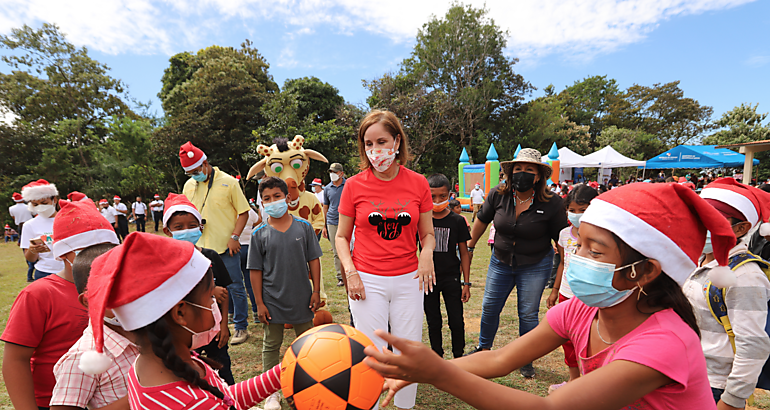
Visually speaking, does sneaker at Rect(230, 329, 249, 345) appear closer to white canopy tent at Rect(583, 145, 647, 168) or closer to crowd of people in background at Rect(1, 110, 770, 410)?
crowd of people in background at Rect(1, 110, 770, 410)

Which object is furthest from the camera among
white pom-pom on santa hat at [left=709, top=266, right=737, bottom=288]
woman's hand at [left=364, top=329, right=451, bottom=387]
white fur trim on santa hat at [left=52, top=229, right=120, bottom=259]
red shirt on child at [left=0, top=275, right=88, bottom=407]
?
white fur trim on santa hat at [left=52, top=229, right=120, bottom=259]

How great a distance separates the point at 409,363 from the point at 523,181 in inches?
123

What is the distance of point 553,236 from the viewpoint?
12.9ft

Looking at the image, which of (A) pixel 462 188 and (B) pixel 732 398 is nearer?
(B) pixel 732 398

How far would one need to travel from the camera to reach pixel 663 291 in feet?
5.02

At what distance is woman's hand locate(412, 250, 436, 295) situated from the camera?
9.93 ft

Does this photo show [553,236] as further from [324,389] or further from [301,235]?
[324,389]

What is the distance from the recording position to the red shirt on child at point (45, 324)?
1.98 metres

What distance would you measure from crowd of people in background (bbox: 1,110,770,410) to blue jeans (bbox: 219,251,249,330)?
142 cm

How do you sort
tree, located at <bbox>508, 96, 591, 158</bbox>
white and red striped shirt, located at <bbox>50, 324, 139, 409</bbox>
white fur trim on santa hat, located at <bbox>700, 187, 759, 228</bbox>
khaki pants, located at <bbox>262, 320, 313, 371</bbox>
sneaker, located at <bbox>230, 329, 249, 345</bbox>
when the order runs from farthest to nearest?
tree, located at <bbox>508, 96, 591, 158</bbox> < sneaker, located at <bbox>230, 329, 249, 345</bbox> < khaki pants, located at <bbox>262, 320, 313, 371</bbox> < white fur trim on santa hat, located at <bbox>700, 187, 759, 228</bbox> < white and red striped shirt, located at <bbox>50, 324, 139, 409</bbox>

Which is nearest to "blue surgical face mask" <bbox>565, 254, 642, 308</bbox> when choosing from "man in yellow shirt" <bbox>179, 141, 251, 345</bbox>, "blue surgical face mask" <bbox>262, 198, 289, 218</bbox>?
"blue surgical face mask" <bbox>262, 198, 289, 218</bbox>

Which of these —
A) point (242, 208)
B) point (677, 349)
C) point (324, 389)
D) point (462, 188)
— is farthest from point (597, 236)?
point (462, 188)

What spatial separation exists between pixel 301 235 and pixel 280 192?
526 millimetres

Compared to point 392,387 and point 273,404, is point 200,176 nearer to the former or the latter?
point 273,404
